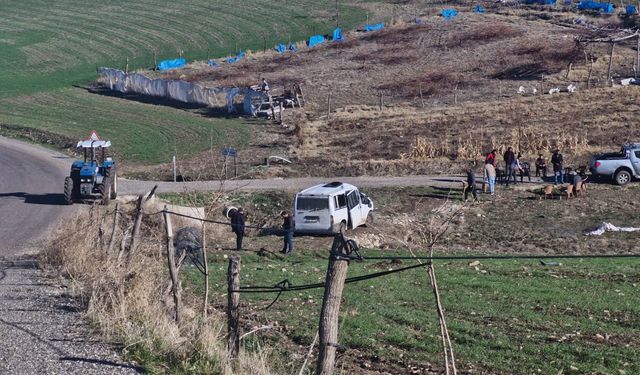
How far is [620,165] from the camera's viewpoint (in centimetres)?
3866

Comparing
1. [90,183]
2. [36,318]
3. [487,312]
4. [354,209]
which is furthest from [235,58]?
[36,318]

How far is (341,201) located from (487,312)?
12.5 meters

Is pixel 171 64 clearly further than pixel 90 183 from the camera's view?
Yes

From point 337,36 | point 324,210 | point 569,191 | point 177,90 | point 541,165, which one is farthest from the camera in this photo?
point 337,36

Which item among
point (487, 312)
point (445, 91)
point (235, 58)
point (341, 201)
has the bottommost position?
point (487, 312)

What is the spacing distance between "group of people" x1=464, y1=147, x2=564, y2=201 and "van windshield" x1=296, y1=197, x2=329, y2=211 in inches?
262

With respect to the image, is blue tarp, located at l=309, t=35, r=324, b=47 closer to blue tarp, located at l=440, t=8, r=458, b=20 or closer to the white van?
blue tarp, located at l=440, t=8, r=458, b=20

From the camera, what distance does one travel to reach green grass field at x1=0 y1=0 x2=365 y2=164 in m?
53.7

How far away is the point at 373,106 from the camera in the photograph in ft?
191

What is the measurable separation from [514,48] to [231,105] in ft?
71.9

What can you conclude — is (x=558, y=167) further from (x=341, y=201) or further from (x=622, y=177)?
(x=341, y=201)

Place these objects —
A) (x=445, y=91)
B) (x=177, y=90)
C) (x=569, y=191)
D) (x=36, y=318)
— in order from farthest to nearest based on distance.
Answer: (x=177, y=90)
(x=445, y=91)
(x=569, y=191)
(x=36, y=318)

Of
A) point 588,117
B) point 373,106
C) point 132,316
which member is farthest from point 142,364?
point 373,106

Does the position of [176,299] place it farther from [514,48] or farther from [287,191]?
[514,48]
